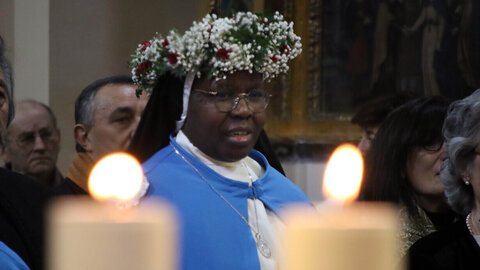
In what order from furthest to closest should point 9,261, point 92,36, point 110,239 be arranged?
1. point 92,36
2. point 9,261
3. point 110,239

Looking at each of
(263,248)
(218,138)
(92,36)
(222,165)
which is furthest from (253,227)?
(92,36)

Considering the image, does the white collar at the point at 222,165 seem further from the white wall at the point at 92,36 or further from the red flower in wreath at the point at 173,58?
the white wall at the point at 92,36

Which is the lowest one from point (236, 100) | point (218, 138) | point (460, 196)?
point (460, 196)

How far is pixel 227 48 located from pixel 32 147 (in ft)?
6.68

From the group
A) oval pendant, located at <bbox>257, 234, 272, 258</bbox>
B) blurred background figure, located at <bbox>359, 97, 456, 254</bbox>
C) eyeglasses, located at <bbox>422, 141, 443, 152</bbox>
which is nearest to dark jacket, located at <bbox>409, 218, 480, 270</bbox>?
oval pendant, located at <bbox>257, 234, 272, 258</bbox>

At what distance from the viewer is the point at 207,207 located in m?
3.59

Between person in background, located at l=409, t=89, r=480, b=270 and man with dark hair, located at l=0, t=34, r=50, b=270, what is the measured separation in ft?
4.38

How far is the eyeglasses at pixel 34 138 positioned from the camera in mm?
5195

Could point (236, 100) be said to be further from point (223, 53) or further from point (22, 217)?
point (22, 217)

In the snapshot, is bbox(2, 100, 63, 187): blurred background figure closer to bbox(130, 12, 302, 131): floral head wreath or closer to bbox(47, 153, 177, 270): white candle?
bbox(130, 12, 302, 131): floral head wreath

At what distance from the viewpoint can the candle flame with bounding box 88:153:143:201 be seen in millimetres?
872

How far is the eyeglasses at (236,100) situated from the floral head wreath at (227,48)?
67 millimetres

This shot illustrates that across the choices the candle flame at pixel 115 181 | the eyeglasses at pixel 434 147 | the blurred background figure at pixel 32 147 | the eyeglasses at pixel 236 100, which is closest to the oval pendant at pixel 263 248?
the eyeglasses at pixel 236 100

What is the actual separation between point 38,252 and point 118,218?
2.22 meters
